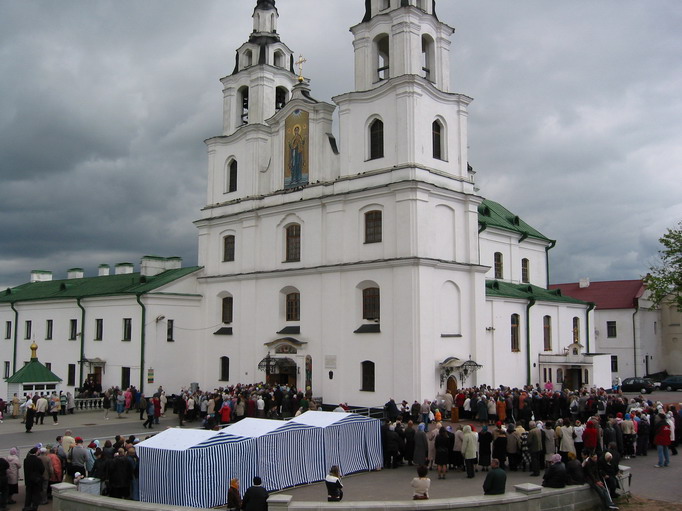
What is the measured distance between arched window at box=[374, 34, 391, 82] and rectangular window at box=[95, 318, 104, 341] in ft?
67.6

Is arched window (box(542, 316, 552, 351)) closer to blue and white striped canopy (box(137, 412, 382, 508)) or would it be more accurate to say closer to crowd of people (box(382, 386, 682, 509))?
crowd of people (box(382, 386, 682, 509))

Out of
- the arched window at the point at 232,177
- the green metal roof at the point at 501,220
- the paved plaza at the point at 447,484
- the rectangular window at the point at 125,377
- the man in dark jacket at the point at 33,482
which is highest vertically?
the arched window at the point at 232,177

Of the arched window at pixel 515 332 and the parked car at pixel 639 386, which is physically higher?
the arched window at pixel 515 332

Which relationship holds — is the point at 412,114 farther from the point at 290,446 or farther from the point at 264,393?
the point at 290,446

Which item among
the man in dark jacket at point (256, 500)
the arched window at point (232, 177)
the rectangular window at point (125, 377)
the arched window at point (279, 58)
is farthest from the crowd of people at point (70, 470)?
the arched window at point (279, 58)

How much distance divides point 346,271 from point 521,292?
11.8 meters

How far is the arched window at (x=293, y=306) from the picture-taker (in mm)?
32094

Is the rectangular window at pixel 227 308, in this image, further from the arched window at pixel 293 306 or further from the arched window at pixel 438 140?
the arched window at pixel 438 140

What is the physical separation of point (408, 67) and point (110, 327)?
21295mm

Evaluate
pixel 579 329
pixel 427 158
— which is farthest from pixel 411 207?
pixel 579 329

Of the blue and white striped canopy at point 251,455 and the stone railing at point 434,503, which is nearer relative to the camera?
the stone railing at point 434,503

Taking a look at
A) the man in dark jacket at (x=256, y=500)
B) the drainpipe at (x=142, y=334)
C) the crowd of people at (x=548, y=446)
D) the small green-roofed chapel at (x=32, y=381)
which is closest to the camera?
the man in dark jacket at (x=256, y=500)

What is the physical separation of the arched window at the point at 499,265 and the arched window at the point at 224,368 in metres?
15.9

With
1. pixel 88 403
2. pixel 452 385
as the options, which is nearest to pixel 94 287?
pixel 88 403
